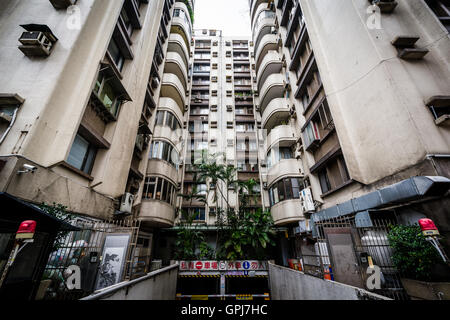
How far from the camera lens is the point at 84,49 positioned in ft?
26.4

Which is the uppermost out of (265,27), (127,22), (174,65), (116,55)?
(265,27)

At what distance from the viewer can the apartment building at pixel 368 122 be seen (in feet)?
19.9

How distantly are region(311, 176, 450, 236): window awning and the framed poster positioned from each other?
9261mm

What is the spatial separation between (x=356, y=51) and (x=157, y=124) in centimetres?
1472

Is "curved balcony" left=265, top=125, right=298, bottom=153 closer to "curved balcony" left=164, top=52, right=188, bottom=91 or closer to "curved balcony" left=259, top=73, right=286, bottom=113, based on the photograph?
"curved balcony" left=259, top=73, right=286, bottom=113

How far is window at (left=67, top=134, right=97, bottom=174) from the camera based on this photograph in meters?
8.20

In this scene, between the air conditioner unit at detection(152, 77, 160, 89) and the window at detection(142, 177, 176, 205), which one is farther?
the air conditioner unit at detection(152, 77, 160, 89)

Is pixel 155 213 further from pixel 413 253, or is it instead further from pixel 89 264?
pixel 413 253

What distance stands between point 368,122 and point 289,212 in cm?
734

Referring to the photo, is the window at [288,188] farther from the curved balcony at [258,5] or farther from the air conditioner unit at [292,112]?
the curved balcony at [258,5]

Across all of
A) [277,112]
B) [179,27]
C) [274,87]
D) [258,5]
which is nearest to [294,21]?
[274,87]

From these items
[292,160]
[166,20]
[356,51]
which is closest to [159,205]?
[292,160]

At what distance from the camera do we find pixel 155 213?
1256cm

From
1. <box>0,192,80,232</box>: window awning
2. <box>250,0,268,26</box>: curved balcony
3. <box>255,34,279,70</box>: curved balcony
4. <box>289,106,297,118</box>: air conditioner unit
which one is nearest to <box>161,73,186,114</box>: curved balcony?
<box>255,34,279,70</box>: curved balcony
